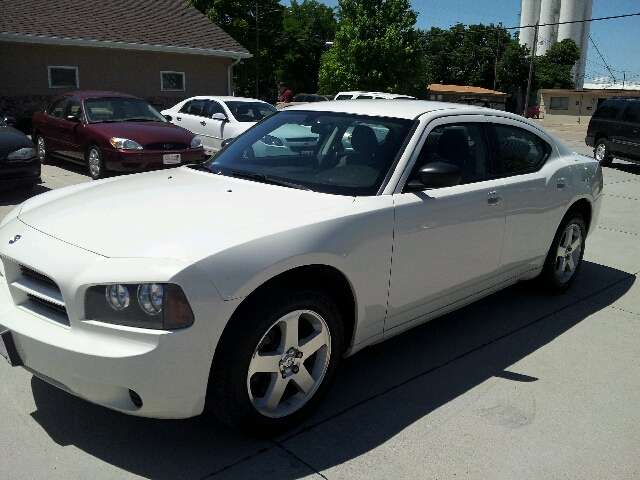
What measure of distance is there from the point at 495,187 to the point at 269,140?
Result: 157 centimetres

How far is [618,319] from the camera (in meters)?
4.84

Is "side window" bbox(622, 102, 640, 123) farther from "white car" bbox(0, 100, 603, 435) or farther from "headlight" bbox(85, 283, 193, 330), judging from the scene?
"headlight" bbox(85, 283, 193, 330)

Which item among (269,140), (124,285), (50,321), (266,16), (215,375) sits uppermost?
(266,16)

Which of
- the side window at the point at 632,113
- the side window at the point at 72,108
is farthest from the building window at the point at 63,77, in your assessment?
the side window at the point at 632,113

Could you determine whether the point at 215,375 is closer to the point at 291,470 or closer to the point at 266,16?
the point at 291,470

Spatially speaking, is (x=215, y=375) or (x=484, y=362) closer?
(x=215, y=375)

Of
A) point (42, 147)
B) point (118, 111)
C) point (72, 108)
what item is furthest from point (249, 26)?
point (118, 111)

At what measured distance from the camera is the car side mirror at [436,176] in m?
3.42

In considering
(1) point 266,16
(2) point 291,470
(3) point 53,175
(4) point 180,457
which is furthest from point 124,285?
(1) point 266,16

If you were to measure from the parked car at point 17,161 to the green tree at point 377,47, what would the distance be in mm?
29247

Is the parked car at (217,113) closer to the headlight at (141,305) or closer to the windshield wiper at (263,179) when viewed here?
the windshield wiper at (263,179)

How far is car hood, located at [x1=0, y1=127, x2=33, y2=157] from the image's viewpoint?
8391mm

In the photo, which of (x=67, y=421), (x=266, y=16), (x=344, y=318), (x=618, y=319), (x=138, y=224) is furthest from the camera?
(x=266, y=16)

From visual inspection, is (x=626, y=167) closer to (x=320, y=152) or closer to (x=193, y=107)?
(x=193, y=107)
